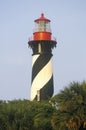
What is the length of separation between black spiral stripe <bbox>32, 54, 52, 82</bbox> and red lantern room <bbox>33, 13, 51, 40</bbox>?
229 cm

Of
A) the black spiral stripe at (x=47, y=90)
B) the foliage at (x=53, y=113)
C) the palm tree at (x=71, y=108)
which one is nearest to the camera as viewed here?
the palm tree at (x=71, y=108)

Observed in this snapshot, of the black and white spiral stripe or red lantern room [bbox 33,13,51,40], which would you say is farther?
red lantern room [bbox 33,13,51,40]

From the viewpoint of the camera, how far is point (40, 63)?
64.2 meters

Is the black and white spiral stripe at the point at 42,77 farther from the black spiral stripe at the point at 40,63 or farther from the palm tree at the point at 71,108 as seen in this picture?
the palm tree at the point at 71,108

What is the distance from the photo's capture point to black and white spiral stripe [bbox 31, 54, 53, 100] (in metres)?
63.9

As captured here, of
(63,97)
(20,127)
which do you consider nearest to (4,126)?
(20,127)

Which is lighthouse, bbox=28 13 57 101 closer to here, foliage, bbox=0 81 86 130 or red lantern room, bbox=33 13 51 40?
red lantern room, bbox=33 13 51 40

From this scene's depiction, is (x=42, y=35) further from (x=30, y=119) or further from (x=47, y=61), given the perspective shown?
(x=30, y=119)

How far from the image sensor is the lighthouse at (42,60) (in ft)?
210

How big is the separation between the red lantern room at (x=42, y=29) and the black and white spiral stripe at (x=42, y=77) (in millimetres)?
2300

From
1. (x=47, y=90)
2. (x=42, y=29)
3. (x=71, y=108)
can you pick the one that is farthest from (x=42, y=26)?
(x=71, y=108)

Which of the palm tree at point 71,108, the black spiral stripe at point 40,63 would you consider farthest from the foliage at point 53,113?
the black spiral stripe at point 40,63

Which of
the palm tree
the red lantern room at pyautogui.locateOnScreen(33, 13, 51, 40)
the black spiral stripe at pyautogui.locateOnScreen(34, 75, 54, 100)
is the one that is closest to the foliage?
the palm tree

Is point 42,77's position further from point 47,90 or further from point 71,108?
point 71,108
